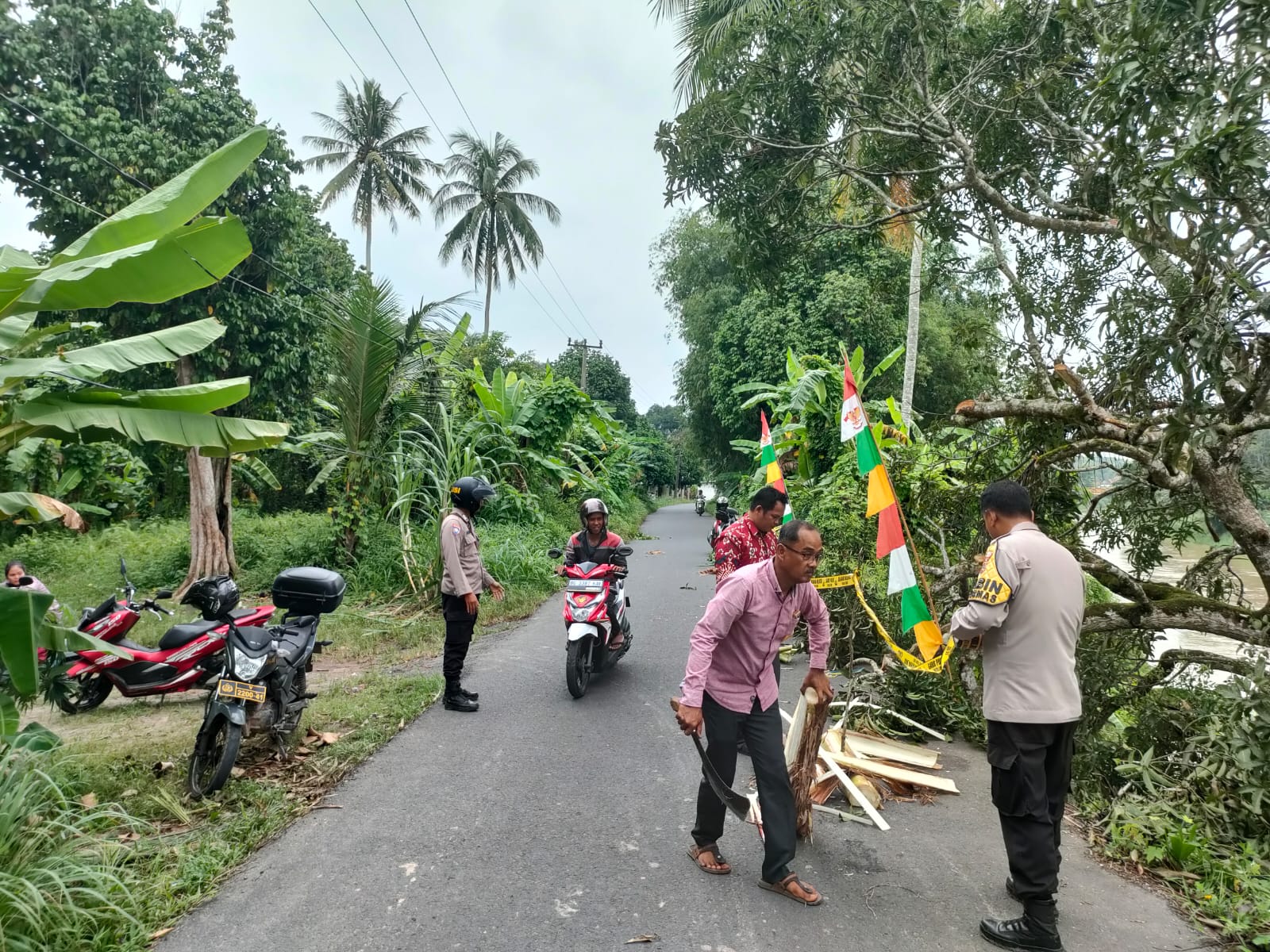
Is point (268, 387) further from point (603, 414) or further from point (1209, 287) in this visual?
point (1209, 287)

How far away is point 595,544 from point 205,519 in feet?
23.0

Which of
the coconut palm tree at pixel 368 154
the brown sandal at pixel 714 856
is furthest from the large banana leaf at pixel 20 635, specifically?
the coconut palm tree at pixel 368 154

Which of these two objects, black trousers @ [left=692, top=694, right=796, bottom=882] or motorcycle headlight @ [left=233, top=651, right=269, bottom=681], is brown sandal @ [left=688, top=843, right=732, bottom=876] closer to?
black trousers @ [left=692, top=694, right=796, bottom=882]

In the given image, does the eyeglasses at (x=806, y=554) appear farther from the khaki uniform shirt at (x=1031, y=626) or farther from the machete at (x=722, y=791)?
the machete at (x=722, y=791)

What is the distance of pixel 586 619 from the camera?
6.35m

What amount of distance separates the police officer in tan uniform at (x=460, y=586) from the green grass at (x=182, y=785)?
0.35m

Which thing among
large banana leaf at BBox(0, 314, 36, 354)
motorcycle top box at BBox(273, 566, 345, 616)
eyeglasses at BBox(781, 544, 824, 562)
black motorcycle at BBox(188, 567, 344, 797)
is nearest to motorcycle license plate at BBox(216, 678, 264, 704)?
black motorcycle at BBox(188, 567, 344, 797)

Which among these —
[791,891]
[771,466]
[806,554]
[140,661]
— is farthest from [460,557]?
[771,466]

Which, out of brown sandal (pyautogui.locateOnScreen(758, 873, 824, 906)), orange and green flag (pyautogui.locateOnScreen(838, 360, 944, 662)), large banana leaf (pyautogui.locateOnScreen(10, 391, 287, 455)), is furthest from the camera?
orange and green flag (pyautogui.locateOnScreen(838, 360, 944, 662))

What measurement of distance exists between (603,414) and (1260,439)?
14975 mm

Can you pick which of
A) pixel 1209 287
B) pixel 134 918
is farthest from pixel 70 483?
pixel 1209 287

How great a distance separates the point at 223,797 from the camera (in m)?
4.12

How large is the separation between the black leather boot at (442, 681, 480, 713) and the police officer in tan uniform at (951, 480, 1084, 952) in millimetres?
3917

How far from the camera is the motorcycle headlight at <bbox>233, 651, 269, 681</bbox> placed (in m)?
4.30
